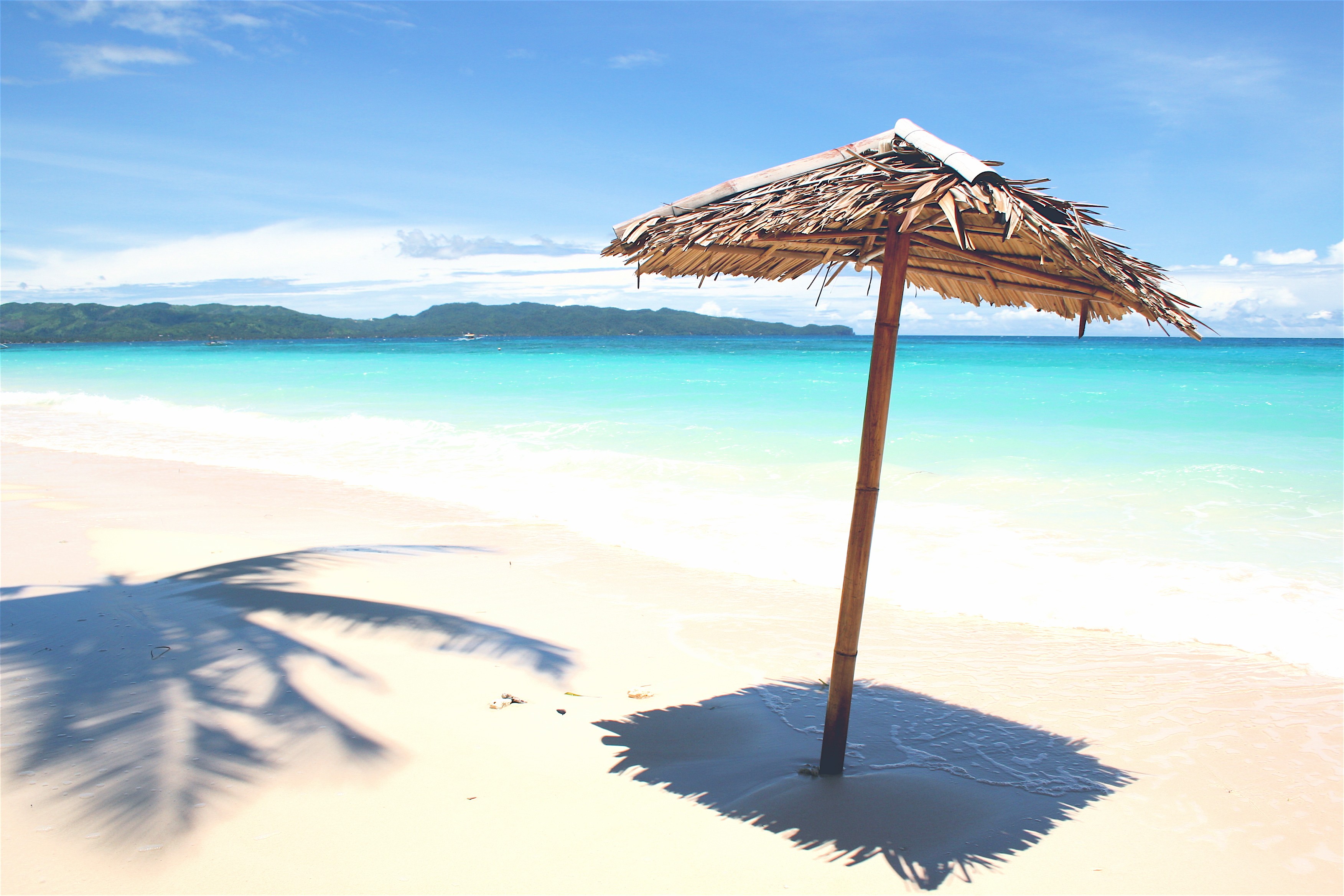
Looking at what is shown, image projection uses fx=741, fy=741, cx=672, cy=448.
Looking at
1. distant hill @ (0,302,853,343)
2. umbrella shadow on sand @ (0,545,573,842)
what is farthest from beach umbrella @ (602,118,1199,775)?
distant hill @ (0,302,853,343)

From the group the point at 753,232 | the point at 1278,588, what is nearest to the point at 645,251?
the point at 753,232

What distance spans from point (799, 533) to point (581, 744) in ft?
14.5

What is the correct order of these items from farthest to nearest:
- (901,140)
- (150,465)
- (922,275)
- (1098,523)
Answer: (150,465) → (1098,523) → (922,275) → (901,140)

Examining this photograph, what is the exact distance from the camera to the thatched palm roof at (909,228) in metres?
2.42

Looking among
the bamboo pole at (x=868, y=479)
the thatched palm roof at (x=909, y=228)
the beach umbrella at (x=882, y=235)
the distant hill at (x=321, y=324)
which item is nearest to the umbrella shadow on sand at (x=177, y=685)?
the bamboo pole at (x=868, y=479)

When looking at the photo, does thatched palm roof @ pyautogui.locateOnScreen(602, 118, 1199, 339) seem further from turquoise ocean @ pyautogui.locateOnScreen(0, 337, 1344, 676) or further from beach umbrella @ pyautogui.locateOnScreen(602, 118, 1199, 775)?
turquoise ocean @ pyautogui.locateOnScreen(0, 337, 1344, 676)

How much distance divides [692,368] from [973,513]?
1271 inches

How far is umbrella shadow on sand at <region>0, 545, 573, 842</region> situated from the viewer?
106 inches

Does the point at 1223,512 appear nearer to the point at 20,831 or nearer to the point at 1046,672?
the point at 1046,672

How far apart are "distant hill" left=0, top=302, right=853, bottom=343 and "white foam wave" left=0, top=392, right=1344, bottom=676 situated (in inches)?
4059

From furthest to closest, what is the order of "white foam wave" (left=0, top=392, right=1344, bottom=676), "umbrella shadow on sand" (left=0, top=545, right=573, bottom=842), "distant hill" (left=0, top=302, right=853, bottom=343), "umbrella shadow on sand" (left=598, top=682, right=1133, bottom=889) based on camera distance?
"distant hill" (left=0, top=302, right=853, bottom=343)
"white foam wave" (left=0, top=392, right=1344, bottom=676)
"umbrella shadow on sand" (left=0, top=545, right=573, bottom=842)
"umbrella shadow on sand" (left=598, top=682, right=1133, bottom=889)

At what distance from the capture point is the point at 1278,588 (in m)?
5.61

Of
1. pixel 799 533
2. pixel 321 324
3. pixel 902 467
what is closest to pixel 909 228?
pixel 799 533

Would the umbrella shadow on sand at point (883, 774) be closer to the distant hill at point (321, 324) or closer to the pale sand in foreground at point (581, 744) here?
the pale sand in foreground at point (581, 744)
